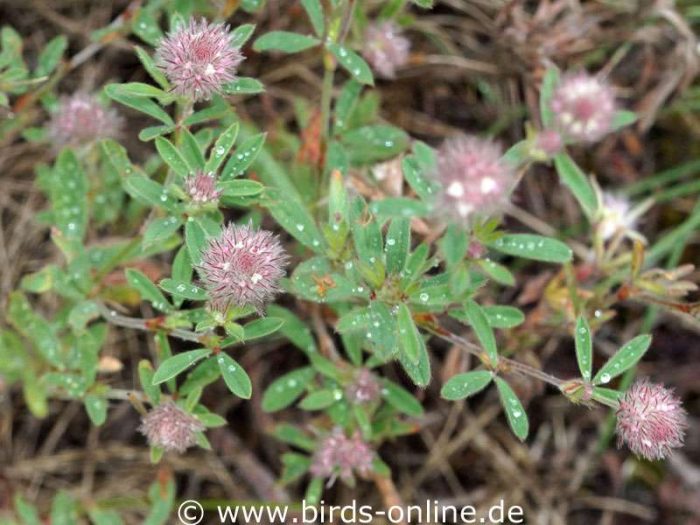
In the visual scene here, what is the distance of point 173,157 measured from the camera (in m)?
2.30

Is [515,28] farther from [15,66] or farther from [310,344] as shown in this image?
[15,66]

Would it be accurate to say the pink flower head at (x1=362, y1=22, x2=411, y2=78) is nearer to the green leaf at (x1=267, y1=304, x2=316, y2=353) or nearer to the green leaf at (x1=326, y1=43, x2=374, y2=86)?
the green leaf at (x1=326, y1=43, x2=374, y2=86)

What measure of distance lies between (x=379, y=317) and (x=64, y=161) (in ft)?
4.68

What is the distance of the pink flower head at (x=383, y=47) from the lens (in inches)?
125

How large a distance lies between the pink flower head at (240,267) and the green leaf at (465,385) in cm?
64

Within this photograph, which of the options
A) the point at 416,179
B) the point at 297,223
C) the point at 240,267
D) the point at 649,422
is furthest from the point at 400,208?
the point at 649,422

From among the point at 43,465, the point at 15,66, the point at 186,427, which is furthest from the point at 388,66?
the point at 43,465

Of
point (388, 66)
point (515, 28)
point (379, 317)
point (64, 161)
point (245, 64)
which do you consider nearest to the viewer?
point (379, 317)

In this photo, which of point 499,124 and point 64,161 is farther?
point 499,124

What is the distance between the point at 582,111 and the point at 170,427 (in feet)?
4.93

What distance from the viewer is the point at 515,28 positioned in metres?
3.52

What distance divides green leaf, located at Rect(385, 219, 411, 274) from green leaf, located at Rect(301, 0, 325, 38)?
2.88ft

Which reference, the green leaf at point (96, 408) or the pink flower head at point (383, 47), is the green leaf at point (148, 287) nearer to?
the green leaf at point (96, 408)

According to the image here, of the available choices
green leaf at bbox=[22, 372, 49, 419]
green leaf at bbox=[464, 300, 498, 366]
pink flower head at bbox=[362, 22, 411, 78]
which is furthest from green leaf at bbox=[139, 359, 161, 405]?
pink flower head at bbox=[362, 22, 411, 78]
